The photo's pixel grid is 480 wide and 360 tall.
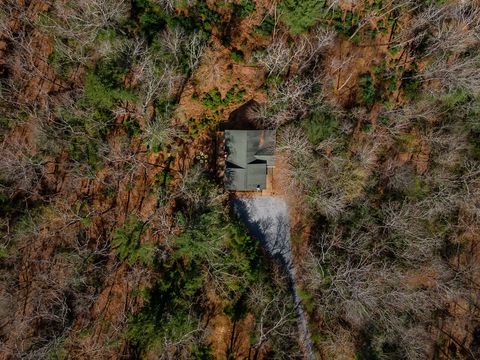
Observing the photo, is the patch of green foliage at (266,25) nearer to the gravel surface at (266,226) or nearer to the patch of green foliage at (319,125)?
the patch of green foliage at (319,125)

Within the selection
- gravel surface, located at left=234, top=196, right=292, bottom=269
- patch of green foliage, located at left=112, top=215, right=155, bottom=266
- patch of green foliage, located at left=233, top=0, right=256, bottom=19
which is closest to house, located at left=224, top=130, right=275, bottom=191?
gravel surface, located at left=234, top=196, right=292, bottom=269

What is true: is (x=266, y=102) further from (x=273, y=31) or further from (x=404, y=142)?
(x=404, y=142)

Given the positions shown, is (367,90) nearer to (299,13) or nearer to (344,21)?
(344,21)

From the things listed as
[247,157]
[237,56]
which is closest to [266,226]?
[247,157]

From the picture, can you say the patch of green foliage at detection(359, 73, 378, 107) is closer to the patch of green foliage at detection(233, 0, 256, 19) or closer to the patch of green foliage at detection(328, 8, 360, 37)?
the patch of green foliage at detection(328, 8, 360, 37)

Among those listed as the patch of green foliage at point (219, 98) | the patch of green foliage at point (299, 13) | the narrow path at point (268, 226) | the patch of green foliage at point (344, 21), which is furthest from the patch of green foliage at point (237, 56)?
the narrow path at point (268, 226)

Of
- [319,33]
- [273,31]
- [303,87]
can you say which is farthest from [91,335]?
[319,33]
